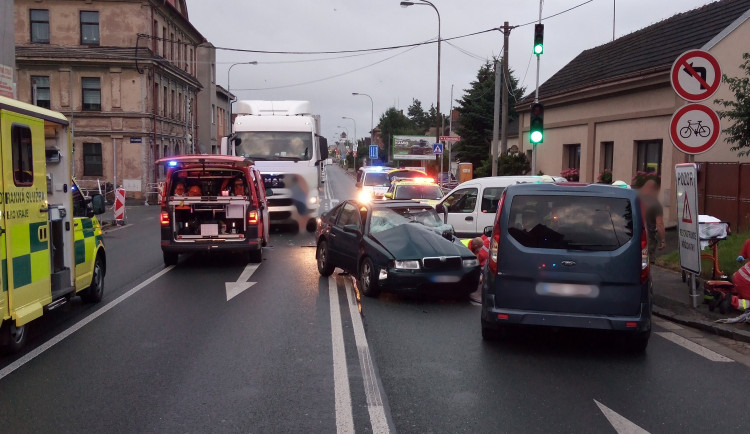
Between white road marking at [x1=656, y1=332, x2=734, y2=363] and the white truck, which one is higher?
the white truck

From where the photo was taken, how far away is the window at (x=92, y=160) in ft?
129

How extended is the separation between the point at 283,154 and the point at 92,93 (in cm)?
2336

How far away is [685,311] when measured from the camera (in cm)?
942

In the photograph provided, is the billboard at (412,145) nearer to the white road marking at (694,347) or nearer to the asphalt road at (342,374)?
the asphalt road at (342,374)

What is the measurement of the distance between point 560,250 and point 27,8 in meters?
39.3

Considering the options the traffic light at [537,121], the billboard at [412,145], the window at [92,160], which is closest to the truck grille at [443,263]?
the traffic light at [537,121]

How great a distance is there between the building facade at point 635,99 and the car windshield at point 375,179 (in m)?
8.28

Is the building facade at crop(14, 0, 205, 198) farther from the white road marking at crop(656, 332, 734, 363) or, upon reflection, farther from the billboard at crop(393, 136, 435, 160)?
the billboard at crop(393, 136, 435, 160)

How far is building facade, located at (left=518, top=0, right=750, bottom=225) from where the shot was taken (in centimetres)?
1798

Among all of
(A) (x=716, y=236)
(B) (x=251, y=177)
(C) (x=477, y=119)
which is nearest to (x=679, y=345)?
(A) (x=716, y=236)

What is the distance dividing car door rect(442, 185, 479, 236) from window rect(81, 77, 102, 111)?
29.4 metres

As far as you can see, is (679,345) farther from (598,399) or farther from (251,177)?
(251,177)

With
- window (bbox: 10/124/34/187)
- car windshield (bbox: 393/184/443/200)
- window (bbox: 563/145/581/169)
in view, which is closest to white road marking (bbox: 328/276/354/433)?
window (bbox: 10/124/34/187)

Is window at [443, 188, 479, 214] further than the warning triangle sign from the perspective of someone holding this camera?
Yes
